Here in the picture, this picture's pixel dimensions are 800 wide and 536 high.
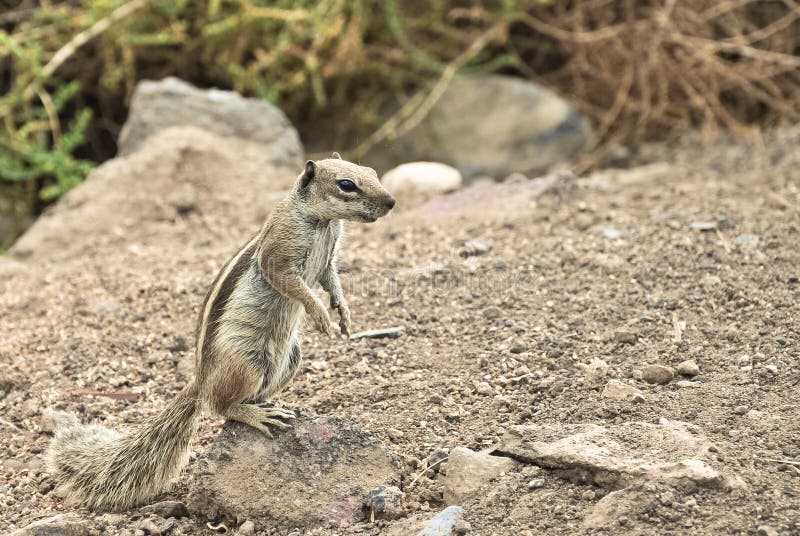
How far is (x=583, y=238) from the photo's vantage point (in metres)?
5.46

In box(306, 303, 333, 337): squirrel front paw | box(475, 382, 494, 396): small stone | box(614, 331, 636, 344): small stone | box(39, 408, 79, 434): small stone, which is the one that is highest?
box(306, 303, 333, 337): squirrel front paw

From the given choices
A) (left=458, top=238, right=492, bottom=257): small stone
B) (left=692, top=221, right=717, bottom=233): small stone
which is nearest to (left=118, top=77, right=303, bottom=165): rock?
(left=458, top=238, right=492, bottom=257): small stone

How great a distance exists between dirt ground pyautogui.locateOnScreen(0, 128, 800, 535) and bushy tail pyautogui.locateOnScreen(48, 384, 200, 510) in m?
0.10

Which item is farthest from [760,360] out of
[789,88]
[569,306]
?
[789,88]

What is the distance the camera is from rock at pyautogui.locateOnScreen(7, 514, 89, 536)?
3.26 meters

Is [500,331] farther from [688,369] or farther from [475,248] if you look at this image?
[475,248]

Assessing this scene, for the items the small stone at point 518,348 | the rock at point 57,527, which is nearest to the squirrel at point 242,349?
the rock at point 57,527

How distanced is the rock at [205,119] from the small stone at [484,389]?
11.5 ft

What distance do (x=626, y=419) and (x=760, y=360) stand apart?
2.30 ft

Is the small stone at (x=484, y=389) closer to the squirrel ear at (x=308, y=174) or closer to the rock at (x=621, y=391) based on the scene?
the rock at (x=621, y=391)

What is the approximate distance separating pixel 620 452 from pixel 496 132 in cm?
522

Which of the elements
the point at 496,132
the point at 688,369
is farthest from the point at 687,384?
the point at 496,132

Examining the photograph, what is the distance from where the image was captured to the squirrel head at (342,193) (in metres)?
→ 3.58

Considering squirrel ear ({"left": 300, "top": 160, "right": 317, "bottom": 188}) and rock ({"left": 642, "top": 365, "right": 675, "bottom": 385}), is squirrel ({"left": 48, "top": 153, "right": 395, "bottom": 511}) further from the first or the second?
rock ({"left": 642, "top": 365, "right": 675, "bottom": 385})
